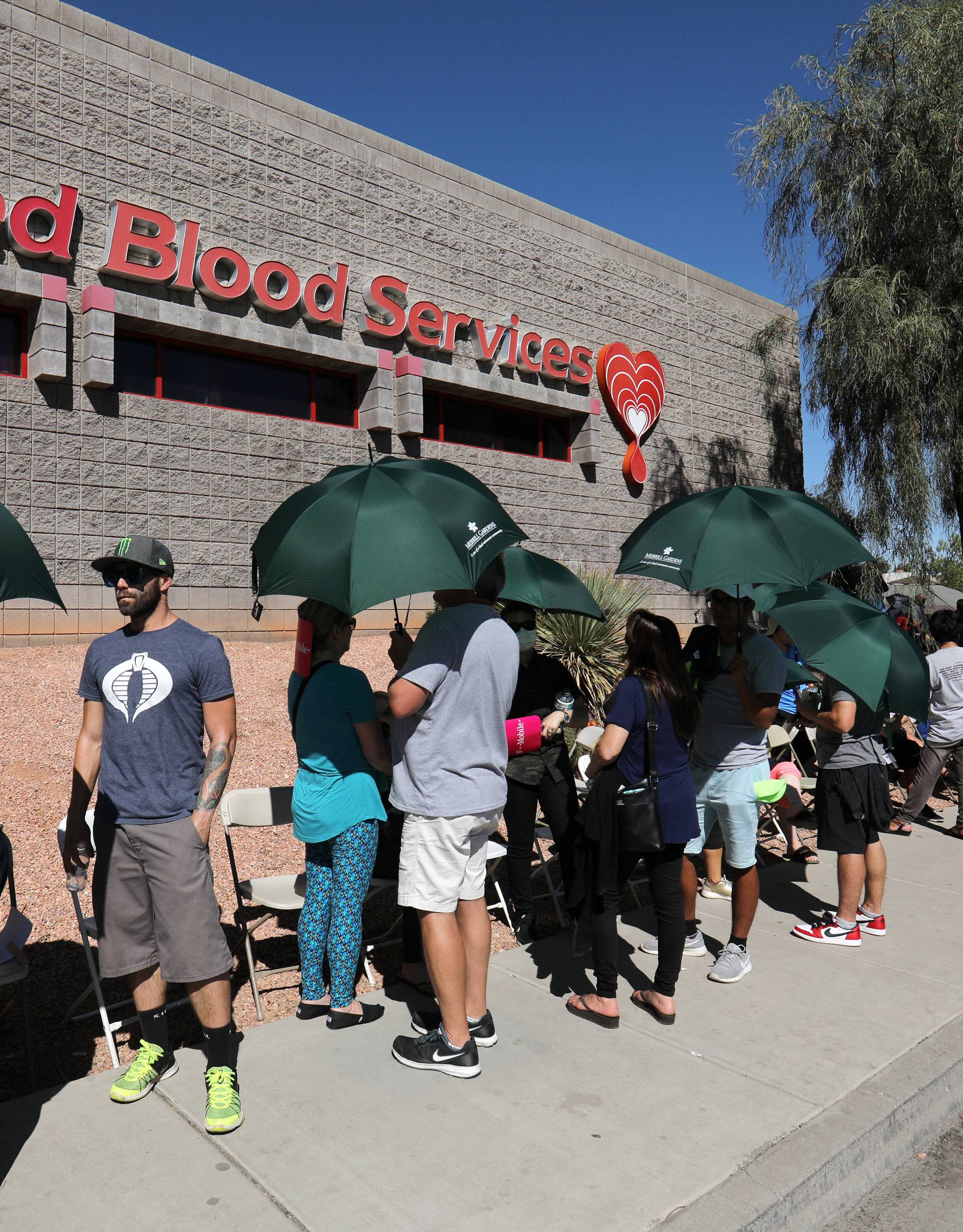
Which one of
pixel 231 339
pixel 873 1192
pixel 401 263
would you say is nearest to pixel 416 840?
pixel 873 1192

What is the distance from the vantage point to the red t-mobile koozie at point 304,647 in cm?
412

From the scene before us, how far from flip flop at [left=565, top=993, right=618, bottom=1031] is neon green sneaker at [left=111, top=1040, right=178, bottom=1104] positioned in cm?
176

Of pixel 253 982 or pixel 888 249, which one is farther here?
pixel 888 249

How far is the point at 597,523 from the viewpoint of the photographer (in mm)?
19078

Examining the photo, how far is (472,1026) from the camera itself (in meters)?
3.93

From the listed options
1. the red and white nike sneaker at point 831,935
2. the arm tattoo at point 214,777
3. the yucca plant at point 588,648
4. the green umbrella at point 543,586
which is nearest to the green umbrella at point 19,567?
the arm tattoo at point 214,777

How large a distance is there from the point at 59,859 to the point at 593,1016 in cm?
401

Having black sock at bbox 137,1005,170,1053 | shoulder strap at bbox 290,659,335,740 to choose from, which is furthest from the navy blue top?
black sock at bbox 137,1005,170,1053

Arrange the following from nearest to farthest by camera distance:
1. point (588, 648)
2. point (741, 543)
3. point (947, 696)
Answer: point (741, 543), point (947, 696), point (588, 648)

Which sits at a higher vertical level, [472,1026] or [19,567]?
[19,567]

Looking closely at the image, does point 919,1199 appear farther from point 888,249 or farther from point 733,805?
point 888,249

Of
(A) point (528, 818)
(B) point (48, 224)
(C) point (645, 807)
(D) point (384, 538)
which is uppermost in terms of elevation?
(B) point (48, 224)

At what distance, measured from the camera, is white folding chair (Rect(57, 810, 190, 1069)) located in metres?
3.88

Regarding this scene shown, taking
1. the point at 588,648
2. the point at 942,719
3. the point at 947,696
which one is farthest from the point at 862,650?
the point at 588,648
